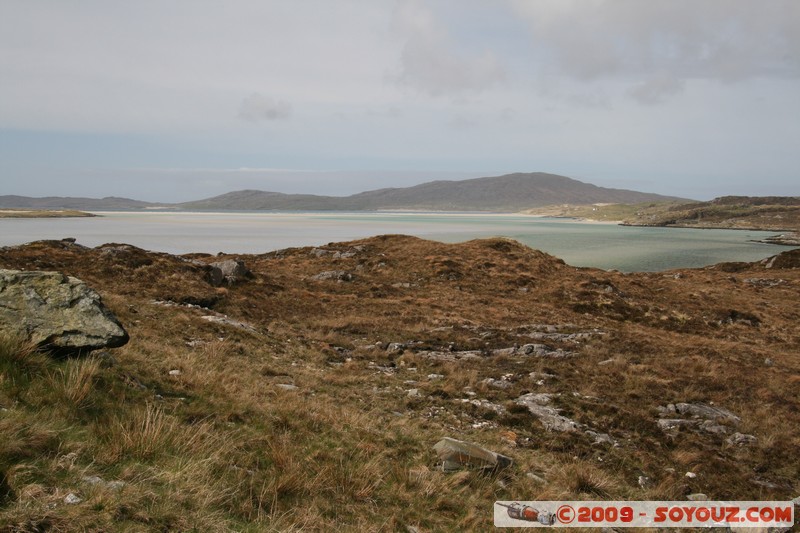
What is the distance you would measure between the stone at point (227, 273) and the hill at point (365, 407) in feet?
2.09

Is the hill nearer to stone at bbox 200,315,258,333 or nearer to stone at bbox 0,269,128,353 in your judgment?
stone at bbox 200,315,258,333

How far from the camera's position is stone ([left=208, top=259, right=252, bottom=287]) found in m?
26.0

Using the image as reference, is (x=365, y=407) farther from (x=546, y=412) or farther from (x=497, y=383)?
(x=497, y=383)

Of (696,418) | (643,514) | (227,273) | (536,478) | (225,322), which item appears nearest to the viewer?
(643,514)

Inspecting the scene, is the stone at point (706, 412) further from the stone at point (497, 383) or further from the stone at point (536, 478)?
the stone at point (536, 478)

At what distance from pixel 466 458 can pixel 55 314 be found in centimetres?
766

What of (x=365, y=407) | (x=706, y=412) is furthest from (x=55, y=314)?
(x=706, y=412)

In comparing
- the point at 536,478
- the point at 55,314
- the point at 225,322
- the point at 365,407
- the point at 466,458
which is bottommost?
the point at 536,478

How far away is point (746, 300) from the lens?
33.3 m

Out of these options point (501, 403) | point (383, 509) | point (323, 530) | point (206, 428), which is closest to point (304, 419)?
point (206, 428)

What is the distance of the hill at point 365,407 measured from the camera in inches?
193

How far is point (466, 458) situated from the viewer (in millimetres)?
7547

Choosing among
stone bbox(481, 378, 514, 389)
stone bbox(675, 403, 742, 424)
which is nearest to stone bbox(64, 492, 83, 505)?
stone bbox(481, 378, 514, 389)

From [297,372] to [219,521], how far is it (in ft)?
28.0
